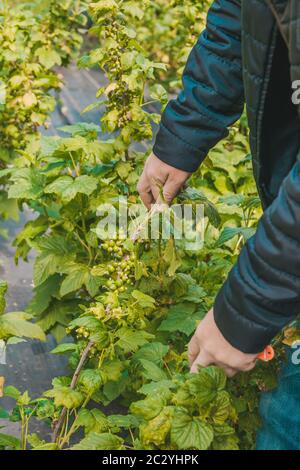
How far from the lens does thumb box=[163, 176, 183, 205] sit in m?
2.33

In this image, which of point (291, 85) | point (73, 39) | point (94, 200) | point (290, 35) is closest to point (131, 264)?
point (94, 200)

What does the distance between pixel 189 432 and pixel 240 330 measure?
254mm

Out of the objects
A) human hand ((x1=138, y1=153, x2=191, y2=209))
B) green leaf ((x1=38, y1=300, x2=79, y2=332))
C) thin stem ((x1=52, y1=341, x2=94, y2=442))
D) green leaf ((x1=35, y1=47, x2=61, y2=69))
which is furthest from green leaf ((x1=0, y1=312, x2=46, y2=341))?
green leaf ((x1=35, y1=47, x2=61, y2=69))

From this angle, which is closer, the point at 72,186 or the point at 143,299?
the point at 143,299

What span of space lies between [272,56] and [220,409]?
2.41 ft

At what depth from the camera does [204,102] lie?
2.20m

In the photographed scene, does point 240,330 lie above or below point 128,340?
above

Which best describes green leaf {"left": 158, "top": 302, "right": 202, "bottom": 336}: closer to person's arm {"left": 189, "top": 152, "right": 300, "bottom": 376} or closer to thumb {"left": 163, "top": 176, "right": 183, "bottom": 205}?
thumb {"left": 163, "top": 176, "right": 183, "bottom": 205}

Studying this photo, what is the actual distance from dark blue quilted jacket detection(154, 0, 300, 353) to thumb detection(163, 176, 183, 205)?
6 cm

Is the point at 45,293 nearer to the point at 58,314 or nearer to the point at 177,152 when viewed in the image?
the point at 58,314

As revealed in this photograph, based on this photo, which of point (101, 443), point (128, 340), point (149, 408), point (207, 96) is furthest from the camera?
point (128, 340)

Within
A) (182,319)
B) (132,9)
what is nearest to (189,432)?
(182,319)
